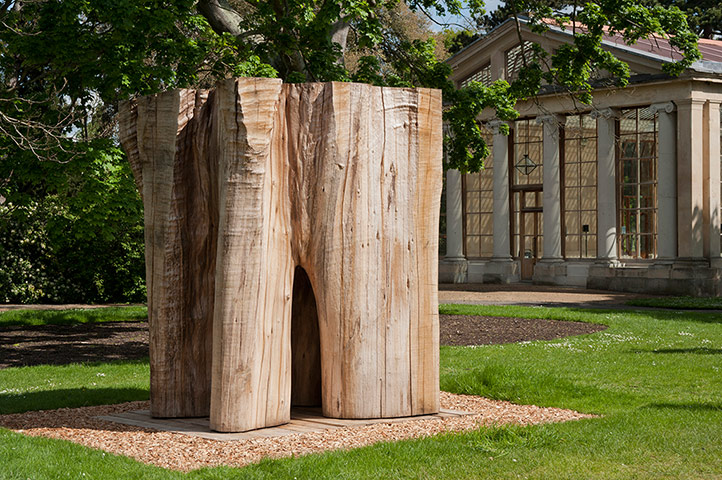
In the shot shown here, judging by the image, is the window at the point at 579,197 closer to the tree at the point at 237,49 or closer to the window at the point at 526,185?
the window at the point at 526,185

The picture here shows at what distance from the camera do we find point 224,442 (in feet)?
19.2

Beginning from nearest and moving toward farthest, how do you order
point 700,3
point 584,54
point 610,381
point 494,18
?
point 610,381, point 584,54, point 700,3, point 494,18

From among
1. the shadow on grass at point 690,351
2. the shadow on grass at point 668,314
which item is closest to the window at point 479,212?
the shadow on grass at point 668,314

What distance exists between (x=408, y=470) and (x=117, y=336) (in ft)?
36.6

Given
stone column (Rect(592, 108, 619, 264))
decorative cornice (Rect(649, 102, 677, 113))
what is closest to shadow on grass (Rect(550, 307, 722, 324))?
stone column (Rect(592, 108, 619, 264))

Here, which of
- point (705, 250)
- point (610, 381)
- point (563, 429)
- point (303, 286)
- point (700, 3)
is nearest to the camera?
point (563, 429)

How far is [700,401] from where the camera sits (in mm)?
7543

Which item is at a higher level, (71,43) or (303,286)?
(71,43)

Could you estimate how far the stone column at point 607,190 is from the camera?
30.7 metres

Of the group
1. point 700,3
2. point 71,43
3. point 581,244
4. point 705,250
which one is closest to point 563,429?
point 71,43

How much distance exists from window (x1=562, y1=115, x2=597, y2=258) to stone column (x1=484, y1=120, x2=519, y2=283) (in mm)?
2152

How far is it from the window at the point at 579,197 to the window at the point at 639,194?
5.40 feet

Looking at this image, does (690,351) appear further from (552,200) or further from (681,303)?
(552,200)

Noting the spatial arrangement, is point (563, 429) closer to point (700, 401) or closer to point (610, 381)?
point (700, 401)
